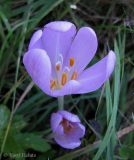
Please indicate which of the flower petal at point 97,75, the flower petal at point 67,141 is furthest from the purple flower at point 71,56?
the flower petal at point 67,141

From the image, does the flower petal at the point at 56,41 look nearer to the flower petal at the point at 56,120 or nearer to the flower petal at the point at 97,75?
the flower petal at the point at 97,75

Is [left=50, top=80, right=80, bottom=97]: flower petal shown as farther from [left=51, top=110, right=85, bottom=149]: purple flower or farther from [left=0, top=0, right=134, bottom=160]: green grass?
[left=0, top=0, right=134, bottom=160]: green grass

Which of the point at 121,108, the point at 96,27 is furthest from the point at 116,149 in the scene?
the point at 96,27

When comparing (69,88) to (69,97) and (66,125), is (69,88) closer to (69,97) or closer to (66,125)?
(66,125)

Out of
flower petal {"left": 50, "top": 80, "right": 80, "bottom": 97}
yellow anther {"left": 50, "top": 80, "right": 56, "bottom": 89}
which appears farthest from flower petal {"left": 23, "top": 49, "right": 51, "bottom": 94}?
yellow anther {"left": 50, "top": 80, "right": 56, "bottom": 89}

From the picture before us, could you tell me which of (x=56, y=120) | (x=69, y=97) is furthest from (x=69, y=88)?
(x=69, y=97)
